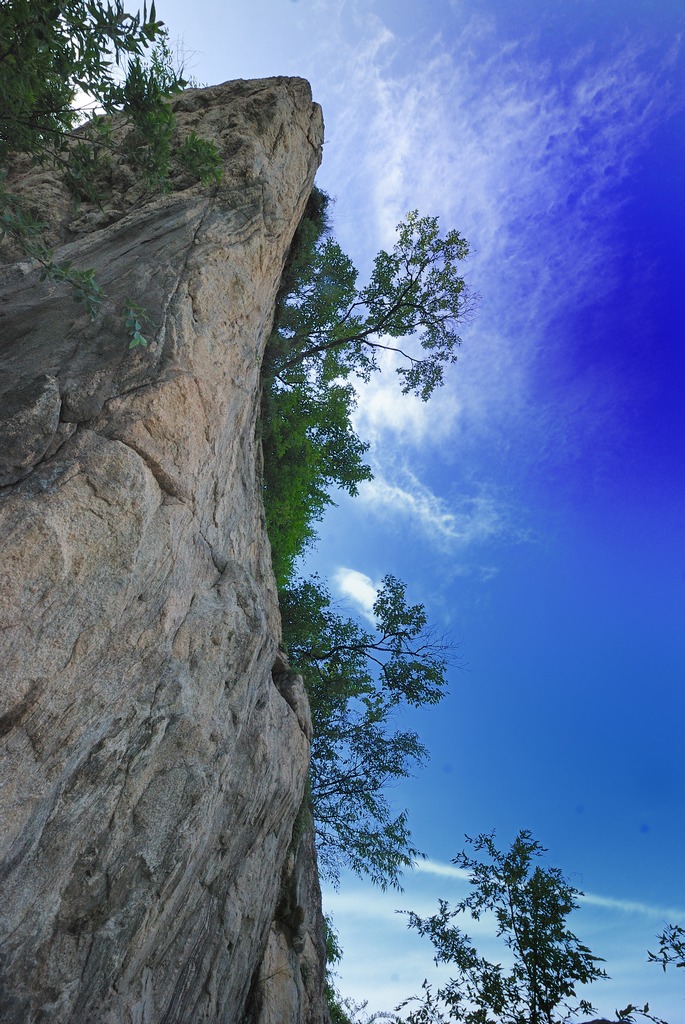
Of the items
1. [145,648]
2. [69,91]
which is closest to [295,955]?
[145,648]

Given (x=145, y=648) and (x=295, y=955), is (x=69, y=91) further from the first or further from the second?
(x=295, y=955)

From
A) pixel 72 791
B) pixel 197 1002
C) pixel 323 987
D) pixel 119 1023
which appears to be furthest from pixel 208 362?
pixel 323 987

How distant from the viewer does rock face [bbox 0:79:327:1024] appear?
5180mm

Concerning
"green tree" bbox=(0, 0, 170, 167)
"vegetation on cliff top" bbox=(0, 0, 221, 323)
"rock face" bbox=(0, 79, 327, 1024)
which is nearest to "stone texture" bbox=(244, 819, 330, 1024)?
"rock face" bbox=(0, 79, 327, 1024)

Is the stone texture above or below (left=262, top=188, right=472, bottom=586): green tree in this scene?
below

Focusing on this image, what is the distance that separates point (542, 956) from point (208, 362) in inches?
480

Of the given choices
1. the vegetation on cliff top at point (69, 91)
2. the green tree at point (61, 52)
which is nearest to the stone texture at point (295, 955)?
the vegetation on cliff top at point (69, 91)

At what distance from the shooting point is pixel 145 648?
21.2 ft

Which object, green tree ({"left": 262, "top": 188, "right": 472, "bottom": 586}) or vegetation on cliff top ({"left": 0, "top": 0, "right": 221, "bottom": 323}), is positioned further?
green tree ({"left": 262, "top": 188, "right": 472, "bottom": 586})

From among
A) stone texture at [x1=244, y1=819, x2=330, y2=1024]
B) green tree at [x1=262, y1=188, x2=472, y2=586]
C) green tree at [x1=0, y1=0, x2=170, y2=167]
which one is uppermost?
green tree at [x1=262, y1=188, x2=472, y2=586]

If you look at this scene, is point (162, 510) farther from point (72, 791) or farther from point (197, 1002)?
point (197, 1002)

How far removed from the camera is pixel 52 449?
5.99 meters

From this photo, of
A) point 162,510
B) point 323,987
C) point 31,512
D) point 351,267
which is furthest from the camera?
point 351,267

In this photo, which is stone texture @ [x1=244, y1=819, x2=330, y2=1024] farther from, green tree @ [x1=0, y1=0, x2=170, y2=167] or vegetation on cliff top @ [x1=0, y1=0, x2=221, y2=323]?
green tree @ [x1=0, y1=0, x2=170, y2=167]
